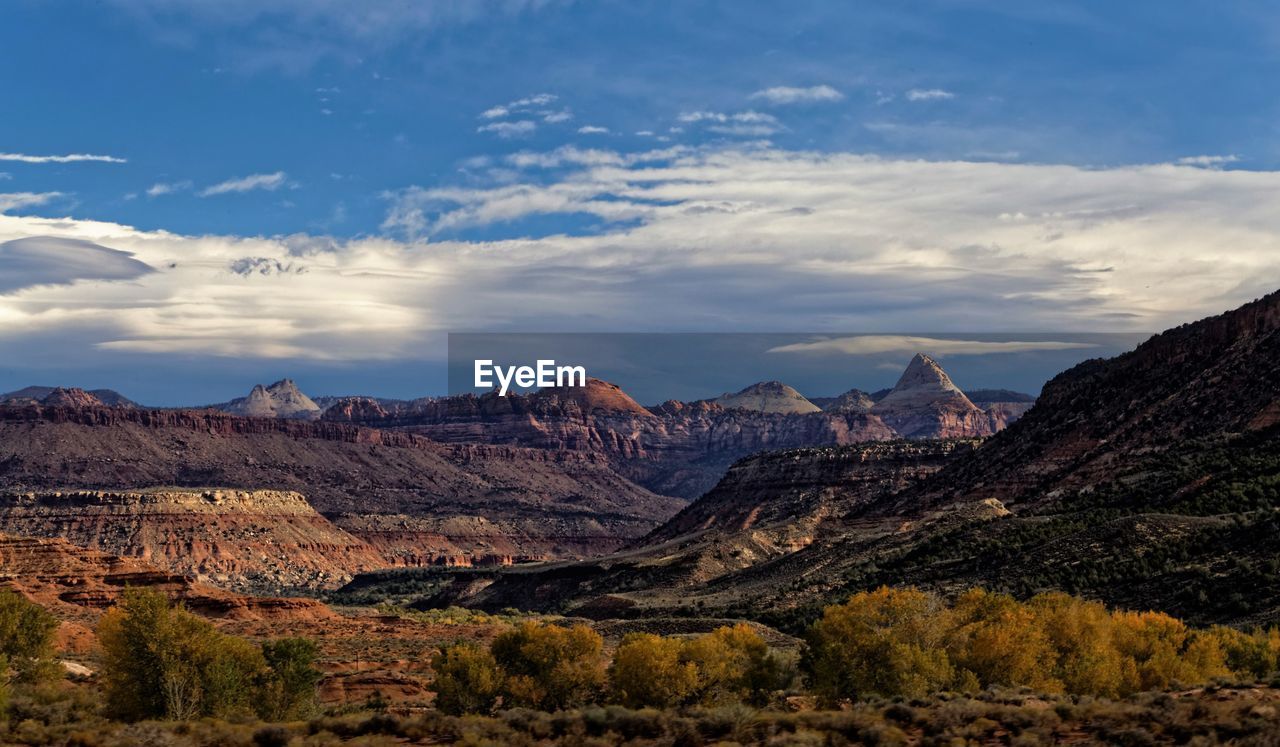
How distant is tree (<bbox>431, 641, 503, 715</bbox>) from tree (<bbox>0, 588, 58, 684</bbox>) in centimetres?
1632

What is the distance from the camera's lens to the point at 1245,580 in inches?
2756

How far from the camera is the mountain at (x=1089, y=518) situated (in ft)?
255

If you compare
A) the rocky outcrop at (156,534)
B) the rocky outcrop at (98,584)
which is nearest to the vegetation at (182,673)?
the rocky outcrop at (98,584)

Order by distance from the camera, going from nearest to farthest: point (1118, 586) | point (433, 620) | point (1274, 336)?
point (1118, 586) < point (433, 620) < point (1274, 336)

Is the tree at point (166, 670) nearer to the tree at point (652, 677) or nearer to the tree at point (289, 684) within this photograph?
the tree at point (289, 684)

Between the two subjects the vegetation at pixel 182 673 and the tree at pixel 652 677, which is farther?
the vegetation at pixel 182 673

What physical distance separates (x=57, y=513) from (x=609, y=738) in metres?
172

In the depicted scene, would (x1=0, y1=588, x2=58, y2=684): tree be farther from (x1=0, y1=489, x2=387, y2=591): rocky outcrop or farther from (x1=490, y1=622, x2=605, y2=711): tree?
(x1=0, y1=489, x2=387, y2=591): rocky outcrop

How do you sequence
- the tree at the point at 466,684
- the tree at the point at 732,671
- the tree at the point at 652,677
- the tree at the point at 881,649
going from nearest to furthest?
1. the tree at the point at 881,649
2. the tree at the point at 652,677
3. the tree at the point at 732,671
4. the tree at the point at 466,684

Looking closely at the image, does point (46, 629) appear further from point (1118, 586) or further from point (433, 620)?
point (1118, 586)

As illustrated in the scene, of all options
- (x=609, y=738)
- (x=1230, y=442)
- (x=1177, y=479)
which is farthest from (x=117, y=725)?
(x=1230, y=442)

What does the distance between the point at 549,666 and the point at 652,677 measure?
5.02m

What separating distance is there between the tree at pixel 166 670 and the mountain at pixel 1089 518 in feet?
133

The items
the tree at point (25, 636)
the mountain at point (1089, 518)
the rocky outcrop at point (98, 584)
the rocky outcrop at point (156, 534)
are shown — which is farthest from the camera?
the rocky outcrop at point (156, 534)
